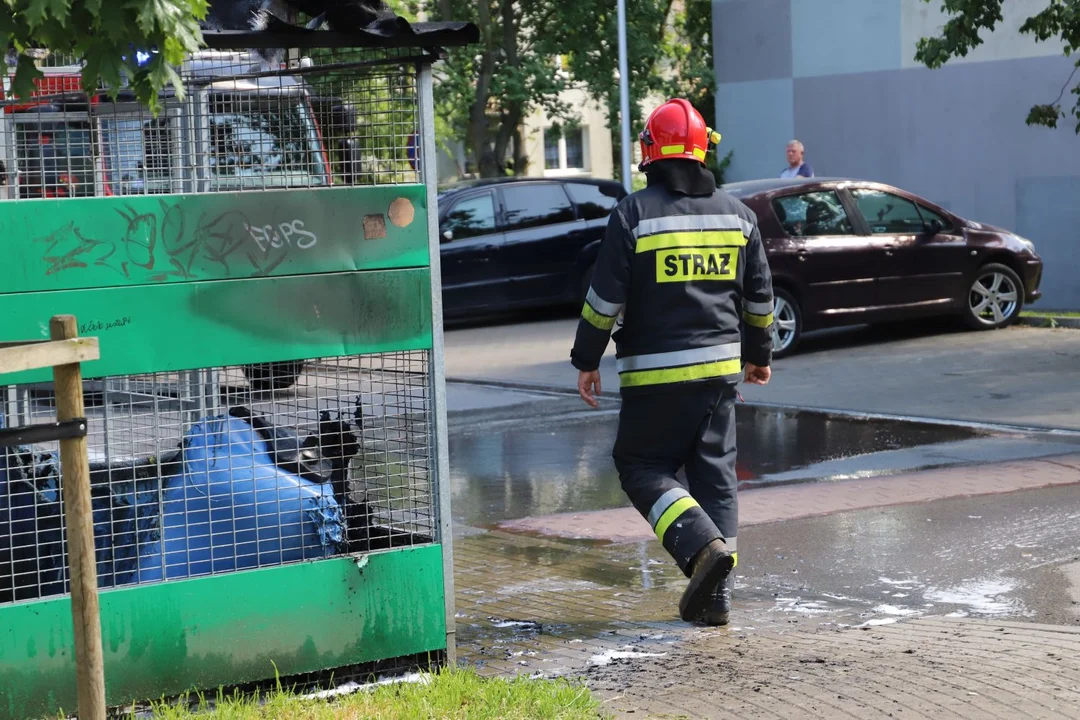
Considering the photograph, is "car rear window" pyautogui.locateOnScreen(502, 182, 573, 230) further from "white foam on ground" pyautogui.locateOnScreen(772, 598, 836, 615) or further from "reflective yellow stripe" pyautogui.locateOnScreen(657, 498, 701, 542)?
"reflective yellow stripe" pyautogui.locateOnScreen(657, 498, 701, 542)

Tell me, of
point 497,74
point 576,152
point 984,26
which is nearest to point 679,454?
point 984,26

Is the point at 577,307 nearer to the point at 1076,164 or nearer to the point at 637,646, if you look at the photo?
the point at 1076,164

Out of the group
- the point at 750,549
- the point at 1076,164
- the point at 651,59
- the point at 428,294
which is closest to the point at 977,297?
the point at 1076,164

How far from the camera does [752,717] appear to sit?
13.3 feet

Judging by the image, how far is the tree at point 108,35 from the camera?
2918 millimetres

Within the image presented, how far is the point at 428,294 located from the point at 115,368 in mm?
1008

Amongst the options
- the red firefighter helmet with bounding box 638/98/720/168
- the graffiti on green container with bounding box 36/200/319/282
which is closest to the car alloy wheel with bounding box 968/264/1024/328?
the red firefighter helmet with bounding box 638/98/720/168

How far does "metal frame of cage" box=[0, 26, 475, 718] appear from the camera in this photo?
4191mm

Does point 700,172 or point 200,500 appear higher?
point 700,172

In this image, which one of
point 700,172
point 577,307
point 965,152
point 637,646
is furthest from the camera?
point 965,152

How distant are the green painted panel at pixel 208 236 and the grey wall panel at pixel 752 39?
57.2ft

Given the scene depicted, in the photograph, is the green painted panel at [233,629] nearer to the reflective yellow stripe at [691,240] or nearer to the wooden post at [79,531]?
the wooden post at [79,531]

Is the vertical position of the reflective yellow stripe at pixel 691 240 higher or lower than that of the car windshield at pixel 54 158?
lower

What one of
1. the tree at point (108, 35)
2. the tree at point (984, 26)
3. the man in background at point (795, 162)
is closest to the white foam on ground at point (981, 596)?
the tree at point (108, 35)
